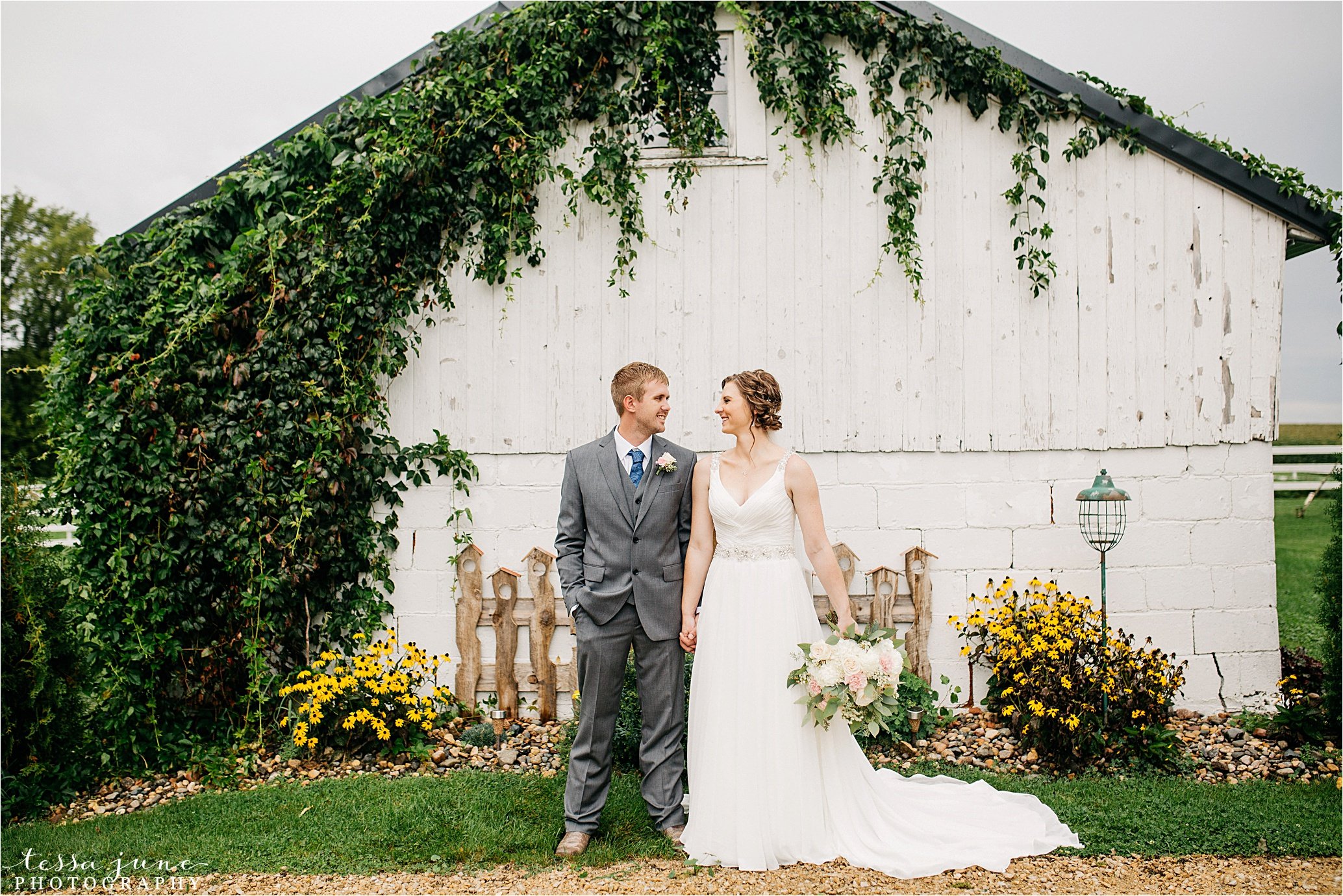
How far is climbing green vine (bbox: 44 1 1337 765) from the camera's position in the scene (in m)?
5.38

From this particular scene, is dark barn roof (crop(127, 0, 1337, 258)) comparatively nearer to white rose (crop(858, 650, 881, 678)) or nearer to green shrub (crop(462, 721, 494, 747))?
green shrub (crop(462, 721, 494, 747))

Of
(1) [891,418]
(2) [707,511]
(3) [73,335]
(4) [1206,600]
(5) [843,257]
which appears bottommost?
(4) [1206,600]

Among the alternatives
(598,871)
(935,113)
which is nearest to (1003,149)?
(935,113)

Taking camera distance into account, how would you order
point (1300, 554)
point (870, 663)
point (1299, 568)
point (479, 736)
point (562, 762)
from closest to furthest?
point (870, 663) < point (562, 762) < point (479, 736) < point (1299, 568) < point (1300, 554)

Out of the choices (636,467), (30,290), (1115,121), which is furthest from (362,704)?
(30,290)

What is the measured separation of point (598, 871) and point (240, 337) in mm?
4211

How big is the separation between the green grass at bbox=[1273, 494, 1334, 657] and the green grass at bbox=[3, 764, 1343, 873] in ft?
6.16

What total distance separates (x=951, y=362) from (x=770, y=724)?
3.09 metres

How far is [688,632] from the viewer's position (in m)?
4.20

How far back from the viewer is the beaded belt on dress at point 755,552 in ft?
13.8

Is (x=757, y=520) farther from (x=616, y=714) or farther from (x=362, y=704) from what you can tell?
(x=362, y=704)

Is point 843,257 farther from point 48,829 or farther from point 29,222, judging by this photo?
point 29,222

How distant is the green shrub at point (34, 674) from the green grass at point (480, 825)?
1.36 feet

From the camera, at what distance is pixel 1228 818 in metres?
4.27
